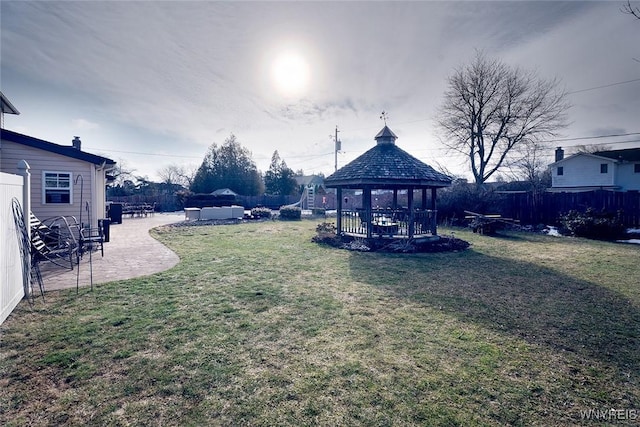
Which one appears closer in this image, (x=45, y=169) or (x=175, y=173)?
(x=45, y=169)

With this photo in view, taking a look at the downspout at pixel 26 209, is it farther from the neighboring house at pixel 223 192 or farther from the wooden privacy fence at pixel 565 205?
the neighboring house at pixel 223 192

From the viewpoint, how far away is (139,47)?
961 centimetres

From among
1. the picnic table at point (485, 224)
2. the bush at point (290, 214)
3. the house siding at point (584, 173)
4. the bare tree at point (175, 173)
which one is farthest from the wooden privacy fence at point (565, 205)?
the bare tree at point (175, 173)

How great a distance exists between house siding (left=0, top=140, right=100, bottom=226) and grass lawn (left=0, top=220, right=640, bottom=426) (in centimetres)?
607

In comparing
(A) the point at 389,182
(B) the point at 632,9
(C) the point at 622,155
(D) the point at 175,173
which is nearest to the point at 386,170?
(A) the point at 389,182

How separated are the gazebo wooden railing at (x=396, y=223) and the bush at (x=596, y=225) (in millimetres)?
7692

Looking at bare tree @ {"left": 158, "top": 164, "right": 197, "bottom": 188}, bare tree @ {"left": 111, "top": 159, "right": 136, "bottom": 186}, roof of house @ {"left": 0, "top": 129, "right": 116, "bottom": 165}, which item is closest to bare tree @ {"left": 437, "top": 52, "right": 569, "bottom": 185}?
roof of house @ {"left": 0, "top": 129, "right": 116, "bottom": 165}

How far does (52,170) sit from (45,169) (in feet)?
0.55

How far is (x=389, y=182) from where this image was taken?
1040 cm

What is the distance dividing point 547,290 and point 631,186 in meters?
30.5

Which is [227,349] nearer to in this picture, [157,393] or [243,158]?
[157,393]

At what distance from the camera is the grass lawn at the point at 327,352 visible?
238 centimetres

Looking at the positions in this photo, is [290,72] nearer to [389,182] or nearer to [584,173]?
[389,182]

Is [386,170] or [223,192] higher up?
[223,192]
